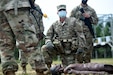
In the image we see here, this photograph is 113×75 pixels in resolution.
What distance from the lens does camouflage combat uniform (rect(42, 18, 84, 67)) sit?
8578mm

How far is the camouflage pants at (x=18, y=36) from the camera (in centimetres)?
550

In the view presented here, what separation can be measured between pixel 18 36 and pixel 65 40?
3168 mm

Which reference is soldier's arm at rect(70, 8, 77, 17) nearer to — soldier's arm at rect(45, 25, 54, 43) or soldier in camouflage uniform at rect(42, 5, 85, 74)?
soldier in camouflage uniform at rect(42, 5, 85, 74)

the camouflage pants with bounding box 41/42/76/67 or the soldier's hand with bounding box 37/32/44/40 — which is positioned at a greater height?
the soldier's hand with bounding box 37/32/44/40

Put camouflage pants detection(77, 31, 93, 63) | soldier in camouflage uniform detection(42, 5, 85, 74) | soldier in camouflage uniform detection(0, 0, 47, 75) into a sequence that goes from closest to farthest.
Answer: soldier in camouflage uniform detection(0, 0, 47, 75) → soldier in camouflage uniform detection(42, 5, 85, 74) → camouflage pants detection(77, 31, 93, 63)

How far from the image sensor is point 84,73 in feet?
15.8

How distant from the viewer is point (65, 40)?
28.3 ft

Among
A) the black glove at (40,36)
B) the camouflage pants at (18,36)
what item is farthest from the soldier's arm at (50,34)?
the camouflage pants at (18,36)

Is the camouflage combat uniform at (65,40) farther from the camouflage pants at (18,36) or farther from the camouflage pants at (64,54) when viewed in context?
the camouflage pants at (18,36)

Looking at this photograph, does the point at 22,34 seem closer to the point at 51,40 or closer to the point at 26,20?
the point at 26,20

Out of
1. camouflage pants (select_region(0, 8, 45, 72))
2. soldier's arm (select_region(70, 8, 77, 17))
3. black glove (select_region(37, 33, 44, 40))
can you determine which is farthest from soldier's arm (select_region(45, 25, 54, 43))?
camouflage pants (select_region(0, 8, 45, 72))

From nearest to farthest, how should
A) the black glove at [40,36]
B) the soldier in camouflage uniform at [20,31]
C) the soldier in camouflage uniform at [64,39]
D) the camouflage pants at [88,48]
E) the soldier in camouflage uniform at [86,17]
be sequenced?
the soldier in camouflage uniform at [20,31]
the soldier in camouflage uniform at [64,39]
the black glove at [40,36]
the camouflage pants at [88,48]
the soldier in camouflage uniform at [86,17]

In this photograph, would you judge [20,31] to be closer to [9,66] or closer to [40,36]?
[9,66]

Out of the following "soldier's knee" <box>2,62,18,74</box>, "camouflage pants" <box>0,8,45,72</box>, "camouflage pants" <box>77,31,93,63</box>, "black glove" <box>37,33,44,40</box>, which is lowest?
"camouflage pants" <box>77,31,93,63</box>
